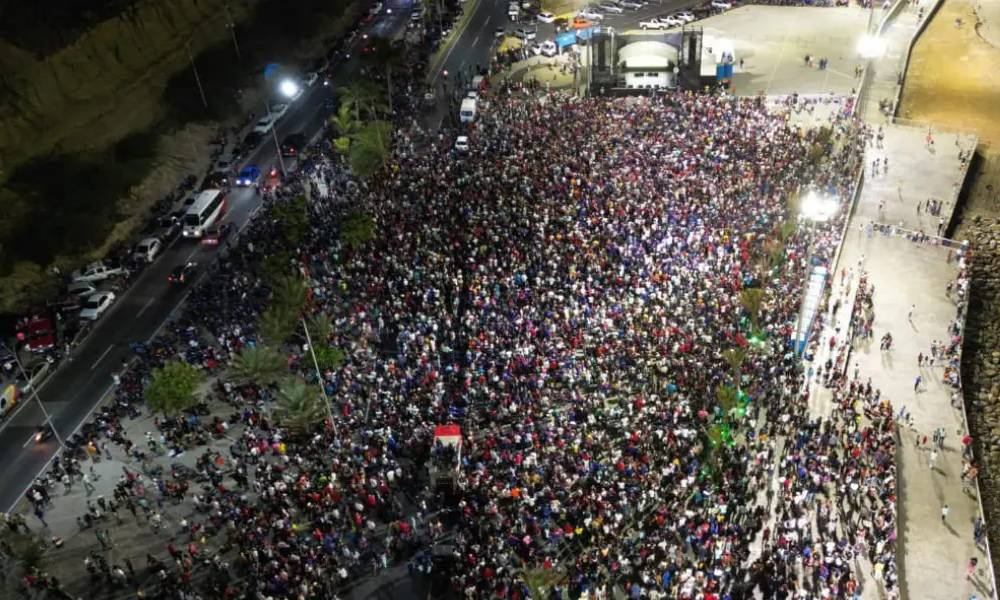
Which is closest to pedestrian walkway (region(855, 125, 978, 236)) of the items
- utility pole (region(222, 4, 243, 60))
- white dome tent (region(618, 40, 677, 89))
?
white dome tent (region(618, 40, 677, 89))

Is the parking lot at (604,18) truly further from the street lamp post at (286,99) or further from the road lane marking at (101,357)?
the road lane marking at (101,357)

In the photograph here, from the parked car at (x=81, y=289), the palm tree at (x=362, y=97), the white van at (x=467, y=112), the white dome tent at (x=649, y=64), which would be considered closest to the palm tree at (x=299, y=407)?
the parked car at (x=81, y=289)

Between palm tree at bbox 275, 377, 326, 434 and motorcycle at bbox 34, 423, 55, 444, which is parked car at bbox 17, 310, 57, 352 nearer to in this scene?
motorcycle at bbox 34, 423, 55, 444

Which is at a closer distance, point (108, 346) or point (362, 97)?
point (108, 346)

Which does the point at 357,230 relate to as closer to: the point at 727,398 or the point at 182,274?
the point at 182,274

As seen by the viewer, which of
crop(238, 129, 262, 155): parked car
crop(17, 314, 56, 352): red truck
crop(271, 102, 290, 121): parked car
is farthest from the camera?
crop(271, 102, 290, 121): parked car

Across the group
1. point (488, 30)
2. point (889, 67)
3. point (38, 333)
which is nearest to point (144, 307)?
point (38, 333)
